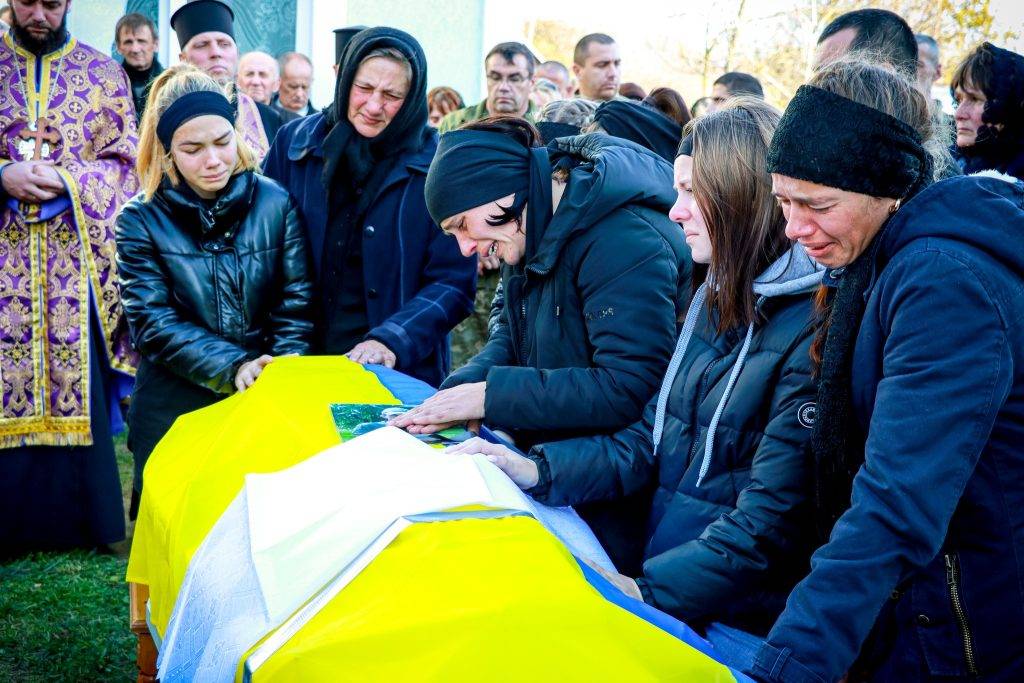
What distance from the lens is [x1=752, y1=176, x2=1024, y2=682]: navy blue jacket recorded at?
139 cm

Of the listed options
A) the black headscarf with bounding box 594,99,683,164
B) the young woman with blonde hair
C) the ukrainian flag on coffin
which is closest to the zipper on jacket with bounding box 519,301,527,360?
the young woman with blonde hair

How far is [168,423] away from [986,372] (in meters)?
2.84

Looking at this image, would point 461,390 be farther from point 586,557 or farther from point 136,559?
point 136,559

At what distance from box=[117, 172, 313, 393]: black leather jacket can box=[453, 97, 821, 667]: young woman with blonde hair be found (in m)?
1.62

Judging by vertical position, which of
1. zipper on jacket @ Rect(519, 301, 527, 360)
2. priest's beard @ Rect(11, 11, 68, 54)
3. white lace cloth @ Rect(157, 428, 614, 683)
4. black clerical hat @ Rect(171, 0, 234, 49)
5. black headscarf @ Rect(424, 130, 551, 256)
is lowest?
white lace cloth @ Rect(157, 428, 614, 683)

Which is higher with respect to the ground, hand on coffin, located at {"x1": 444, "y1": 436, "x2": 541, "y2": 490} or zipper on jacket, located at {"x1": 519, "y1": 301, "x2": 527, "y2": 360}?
zipper on jacket, located at {"x1": 519, "y1": 301, "x2": 527, "y2": 360}

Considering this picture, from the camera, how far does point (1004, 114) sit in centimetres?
389

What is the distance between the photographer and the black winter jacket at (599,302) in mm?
2203

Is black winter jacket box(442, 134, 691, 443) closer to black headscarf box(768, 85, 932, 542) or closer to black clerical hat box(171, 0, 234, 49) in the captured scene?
black headscarf box(768, 85, 932, 542)

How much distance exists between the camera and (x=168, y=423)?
140 inches

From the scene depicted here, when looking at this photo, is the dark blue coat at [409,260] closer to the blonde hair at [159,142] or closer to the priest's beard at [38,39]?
the blonde hair at [159,142]

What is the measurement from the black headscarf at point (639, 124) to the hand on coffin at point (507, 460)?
2.16 meters

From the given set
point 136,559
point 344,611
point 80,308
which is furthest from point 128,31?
point 344,611

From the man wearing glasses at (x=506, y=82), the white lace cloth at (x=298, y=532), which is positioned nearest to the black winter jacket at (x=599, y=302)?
the white lace cloth at (x=298, y=532)
